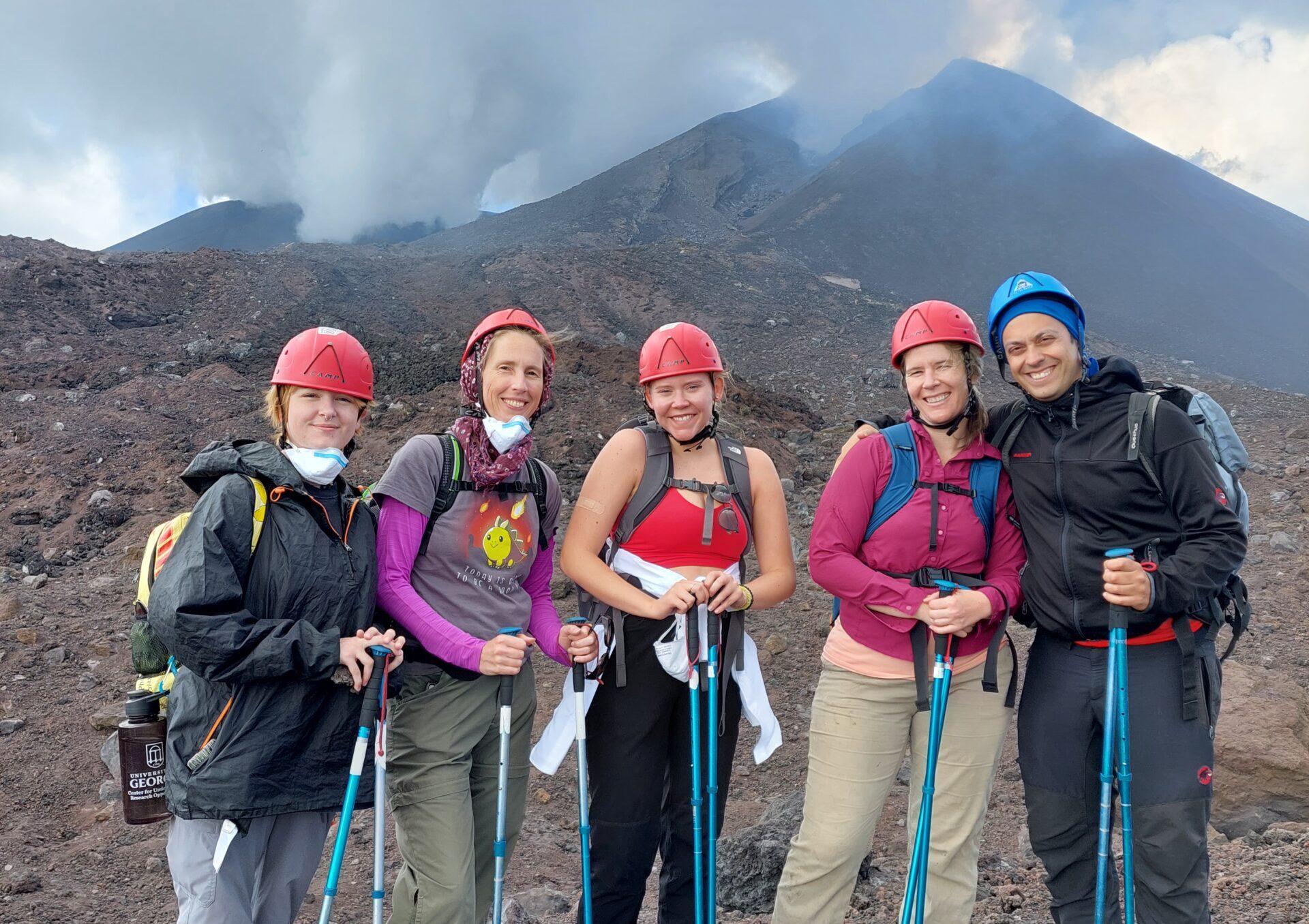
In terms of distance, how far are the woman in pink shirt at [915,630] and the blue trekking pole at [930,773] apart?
0.16 ft

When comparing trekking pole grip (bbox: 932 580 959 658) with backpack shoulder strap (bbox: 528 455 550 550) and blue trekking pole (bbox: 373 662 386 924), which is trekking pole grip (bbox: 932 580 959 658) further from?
blue trekking pole (bbox: 373 662 386 924)

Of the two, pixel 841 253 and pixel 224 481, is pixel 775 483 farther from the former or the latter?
pixel 841 253

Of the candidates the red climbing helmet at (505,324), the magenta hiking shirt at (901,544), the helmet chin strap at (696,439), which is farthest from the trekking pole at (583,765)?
the red climbing helmet at (505,324)

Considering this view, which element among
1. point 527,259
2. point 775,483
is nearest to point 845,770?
point 775,483

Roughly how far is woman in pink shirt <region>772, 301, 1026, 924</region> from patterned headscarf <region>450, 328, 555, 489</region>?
3.45ft

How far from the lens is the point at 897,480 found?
298cm

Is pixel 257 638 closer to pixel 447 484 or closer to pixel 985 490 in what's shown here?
pixel 447 484

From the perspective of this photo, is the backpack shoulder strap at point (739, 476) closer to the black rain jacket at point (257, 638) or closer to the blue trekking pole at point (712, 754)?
the blue trekking pole at point (712, 754)

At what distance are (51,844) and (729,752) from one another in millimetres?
4253

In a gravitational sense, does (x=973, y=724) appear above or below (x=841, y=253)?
below

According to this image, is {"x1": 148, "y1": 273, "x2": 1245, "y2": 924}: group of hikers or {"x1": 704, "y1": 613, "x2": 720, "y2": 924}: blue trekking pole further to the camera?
{"x1": 704, "y1": 613, "x2": 720, "y2": 924}: blue trekking pole

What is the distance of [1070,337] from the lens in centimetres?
295

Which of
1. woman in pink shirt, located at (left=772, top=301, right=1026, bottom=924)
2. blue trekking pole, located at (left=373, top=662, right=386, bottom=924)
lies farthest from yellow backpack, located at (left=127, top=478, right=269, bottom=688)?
woman in pink shirt, located at (left=772, top=301, right=1026, bottom=924)

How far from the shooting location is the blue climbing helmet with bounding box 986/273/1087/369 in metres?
2.92
